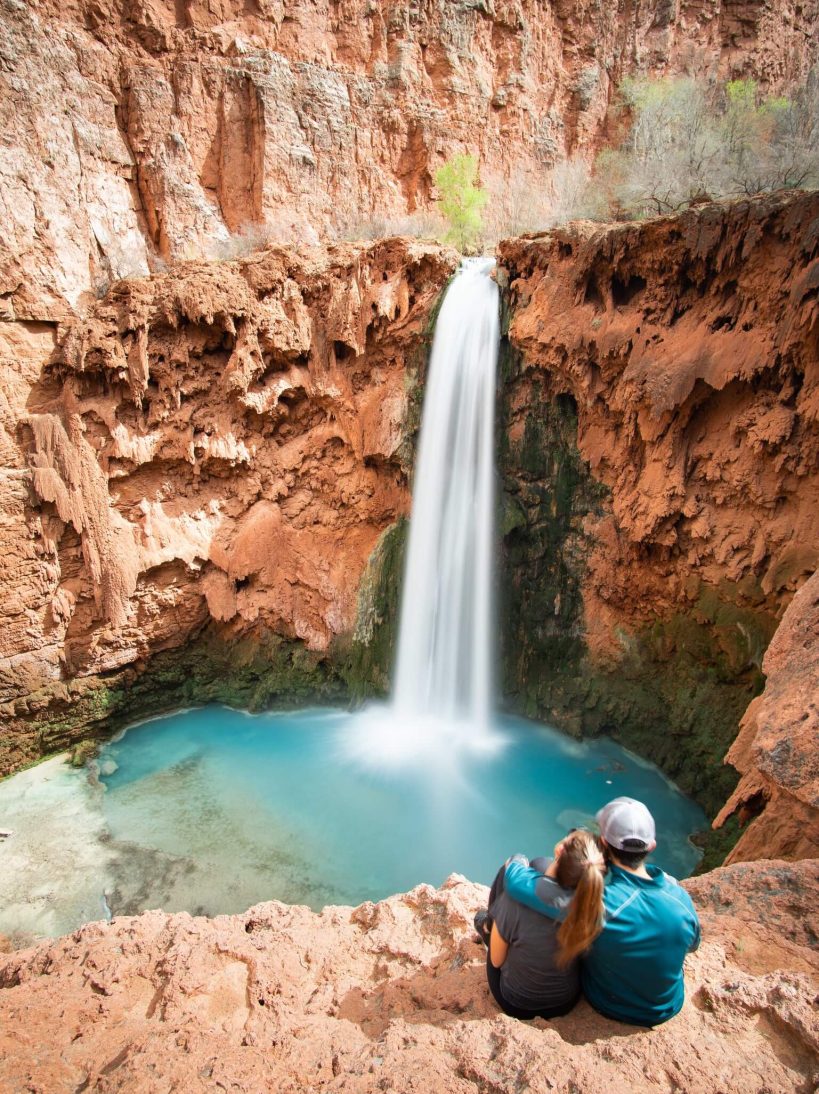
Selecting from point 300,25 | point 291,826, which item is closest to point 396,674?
point 291,826

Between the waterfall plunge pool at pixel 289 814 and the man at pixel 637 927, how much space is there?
4640 mm

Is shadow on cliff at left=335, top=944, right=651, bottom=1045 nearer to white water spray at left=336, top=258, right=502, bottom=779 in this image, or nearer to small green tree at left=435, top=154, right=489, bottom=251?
white water spray at left=336, top=258, right=502, bottom=779

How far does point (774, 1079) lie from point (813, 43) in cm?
2276

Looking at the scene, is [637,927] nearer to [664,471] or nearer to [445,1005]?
[445,1005]

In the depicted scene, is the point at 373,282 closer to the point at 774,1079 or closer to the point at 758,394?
the point at 758,394

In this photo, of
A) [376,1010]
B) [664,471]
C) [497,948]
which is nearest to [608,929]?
[497,948]

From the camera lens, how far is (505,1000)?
2.46m

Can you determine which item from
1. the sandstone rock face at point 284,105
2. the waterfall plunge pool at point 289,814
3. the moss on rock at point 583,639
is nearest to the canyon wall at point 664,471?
the moss on rock at point 583,639

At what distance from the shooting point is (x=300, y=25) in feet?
43.5

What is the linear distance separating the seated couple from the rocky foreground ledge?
11 centimetres

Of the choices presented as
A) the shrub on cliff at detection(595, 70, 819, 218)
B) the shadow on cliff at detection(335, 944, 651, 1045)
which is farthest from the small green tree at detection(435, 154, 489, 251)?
the shadow on cliff at detection(335, 944, 651, 1045)

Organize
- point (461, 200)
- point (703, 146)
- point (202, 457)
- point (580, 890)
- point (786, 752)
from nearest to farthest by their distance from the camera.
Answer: point (580, 890) < point (786, 752) < point (202, 457) < point (703, 146) < point (461, 200)

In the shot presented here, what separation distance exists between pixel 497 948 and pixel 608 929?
55 centimetres

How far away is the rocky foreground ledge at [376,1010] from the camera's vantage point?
2.08 metres
